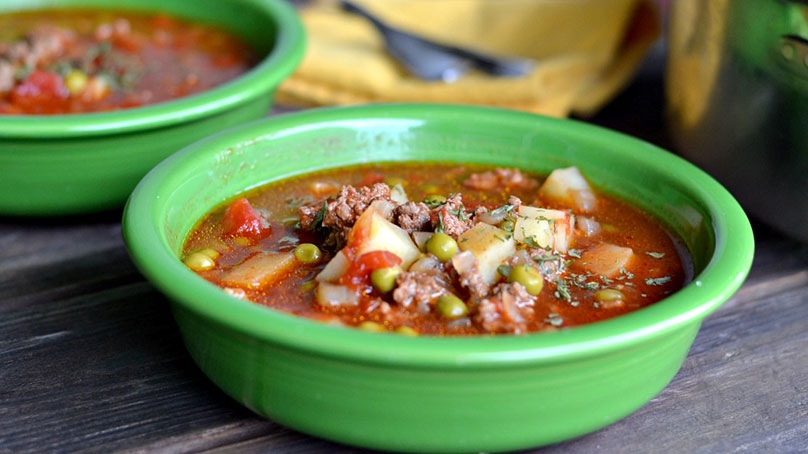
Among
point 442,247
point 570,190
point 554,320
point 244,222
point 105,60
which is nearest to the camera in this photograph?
point 554,320

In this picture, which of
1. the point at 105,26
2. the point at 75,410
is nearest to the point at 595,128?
the point at 75,410

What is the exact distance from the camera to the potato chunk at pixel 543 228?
2.98m

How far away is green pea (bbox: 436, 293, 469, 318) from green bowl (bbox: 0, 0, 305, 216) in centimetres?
147

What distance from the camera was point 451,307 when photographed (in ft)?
8.68

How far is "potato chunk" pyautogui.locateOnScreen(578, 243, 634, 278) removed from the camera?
296 cm

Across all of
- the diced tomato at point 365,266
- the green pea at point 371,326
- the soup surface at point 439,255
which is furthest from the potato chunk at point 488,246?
the green pea at point 371,326

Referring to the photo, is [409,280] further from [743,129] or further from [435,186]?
[743,129]

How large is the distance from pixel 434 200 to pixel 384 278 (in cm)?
57

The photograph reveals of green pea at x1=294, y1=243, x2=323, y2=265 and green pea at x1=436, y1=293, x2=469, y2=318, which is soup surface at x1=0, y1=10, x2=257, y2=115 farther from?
green pea at x1=436, y1=293, x2=469, y2=318

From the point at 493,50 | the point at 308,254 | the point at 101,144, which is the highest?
the point at 308,254

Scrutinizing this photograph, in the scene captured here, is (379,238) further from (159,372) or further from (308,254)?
(159,372)

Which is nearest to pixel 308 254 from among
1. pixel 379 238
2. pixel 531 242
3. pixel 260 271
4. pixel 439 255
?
pixel 260 271

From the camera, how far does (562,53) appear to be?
203 inches

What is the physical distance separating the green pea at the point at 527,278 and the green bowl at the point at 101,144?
59.8 inches
